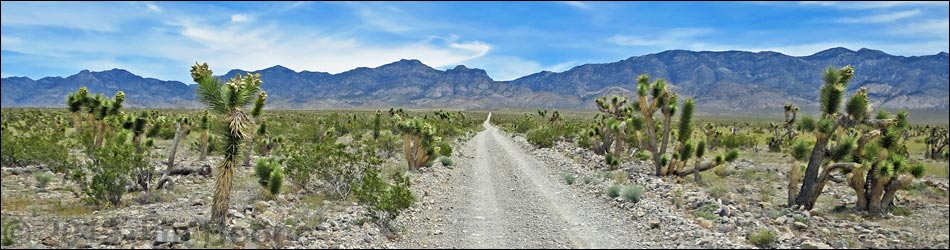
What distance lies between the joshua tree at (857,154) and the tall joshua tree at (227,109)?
13605mm

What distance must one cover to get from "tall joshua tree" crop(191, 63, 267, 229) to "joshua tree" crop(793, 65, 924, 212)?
1361 centimetres

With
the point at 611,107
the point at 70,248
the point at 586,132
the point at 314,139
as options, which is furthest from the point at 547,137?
the point at 70,248

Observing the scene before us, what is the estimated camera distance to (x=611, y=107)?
94.6 feet

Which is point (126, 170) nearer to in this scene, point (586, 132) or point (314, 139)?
point (314, 139)

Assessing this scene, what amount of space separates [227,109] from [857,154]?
15.3 metres

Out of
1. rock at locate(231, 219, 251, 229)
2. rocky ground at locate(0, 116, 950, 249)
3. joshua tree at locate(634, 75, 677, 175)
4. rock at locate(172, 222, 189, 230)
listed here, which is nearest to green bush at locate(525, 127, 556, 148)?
joshua tree at locate(634, 75, 677, 175)

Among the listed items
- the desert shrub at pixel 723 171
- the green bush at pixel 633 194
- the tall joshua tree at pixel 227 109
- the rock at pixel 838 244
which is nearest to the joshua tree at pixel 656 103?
the desert shrub at pixel 723 171

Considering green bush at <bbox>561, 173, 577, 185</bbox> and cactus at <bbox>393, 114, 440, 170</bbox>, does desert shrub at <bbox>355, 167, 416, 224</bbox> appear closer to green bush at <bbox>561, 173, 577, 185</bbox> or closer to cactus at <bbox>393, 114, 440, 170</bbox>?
green bush at <bbox>561, 173, 577, 185</bbox>

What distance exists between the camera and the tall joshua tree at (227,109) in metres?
9.18

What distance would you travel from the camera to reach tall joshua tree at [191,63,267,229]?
361 inches

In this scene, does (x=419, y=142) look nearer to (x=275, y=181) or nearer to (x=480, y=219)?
(x=275, y=181)

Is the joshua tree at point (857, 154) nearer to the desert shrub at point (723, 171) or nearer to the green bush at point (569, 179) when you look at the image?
the green bush at point (569, 179)

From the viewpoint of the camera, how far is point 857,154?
1381cm

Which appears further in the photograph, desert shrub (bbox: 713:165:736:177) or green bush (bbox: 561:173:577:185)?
desert shrub (bbox: 713:165:736:177)
